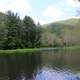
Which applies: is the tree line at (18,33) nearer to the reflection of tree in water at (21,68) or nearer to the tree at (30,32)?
the tree at (30,32)

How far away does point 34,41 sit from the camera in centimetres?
13600

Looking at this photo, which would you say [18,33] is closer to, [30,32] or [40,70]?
[30,32]

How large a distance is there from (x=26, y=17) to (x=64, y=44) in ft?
133

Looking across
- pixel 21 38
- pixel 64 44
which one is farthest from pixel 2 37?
pixel 64 44

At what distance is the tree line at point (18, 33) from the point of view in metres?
118

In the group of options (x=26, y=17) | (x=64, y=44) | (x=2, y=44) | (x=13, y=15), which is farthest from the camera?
(x=64, y=44)

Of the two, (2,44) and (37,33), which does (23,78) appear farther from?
(37,33)

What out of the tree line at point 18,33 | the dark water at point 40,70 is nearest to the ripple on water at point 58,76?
the dark water at point 40,70

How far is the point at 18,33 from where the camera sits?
131125 millimetres

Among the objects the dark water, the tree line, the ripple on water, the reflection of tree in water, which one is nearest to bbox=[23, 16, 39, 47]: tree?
the tree line

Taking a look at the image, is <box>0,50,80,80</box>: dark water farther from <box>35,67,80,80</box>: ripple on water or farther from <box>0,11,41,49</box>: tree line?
<box>0,11,41,49</box>: tree line

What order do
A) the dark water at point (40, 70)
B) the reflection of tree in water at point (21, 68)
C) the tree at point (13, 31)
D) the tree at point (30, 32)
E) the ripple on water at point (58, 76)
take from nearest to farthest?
the ripple on water at point (58, 76), the dark water at point (40, 70), the reflection of tree in water at point (21, 68), the tree at point (13, 31), the tree at point (30, 32)

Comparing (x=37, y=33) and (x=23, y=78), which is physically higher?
(x=37, y=33)

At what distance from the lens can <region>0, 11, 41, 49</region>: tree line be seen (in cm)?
11850
